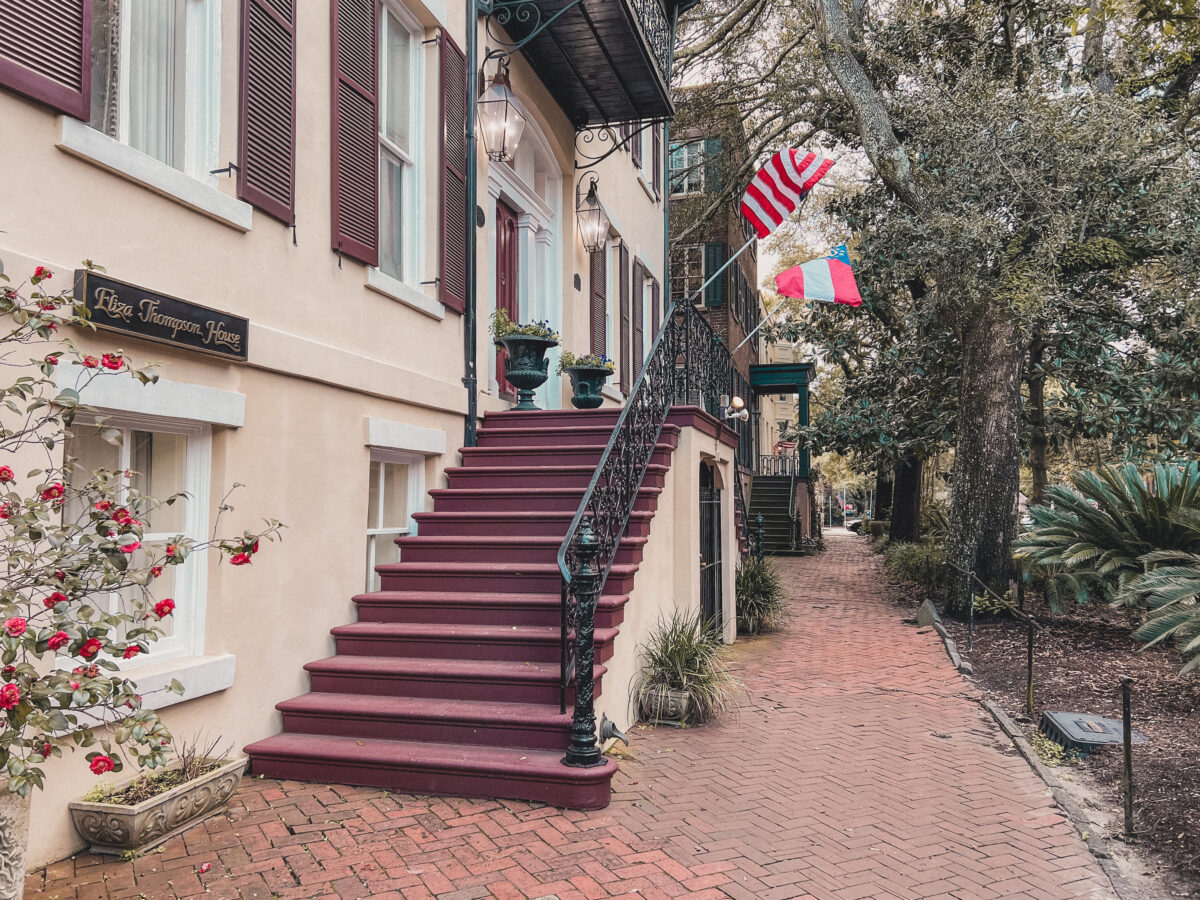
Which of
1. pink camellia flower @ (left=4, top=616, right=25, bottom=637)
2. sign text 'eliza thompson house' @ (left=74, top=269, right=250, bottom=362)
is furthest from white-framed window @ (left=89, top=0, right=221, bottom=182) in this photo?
pink camellia flower @ (left=4, top=616, right=25, bottom=637)

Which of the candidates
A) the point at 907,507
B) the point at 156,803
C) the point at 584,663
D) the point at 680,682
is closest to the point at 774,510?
the point at 907,507

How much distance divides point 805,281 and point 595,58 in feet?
12.2

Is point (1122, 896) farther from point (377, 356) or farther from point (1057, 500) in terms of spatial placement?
point (1057, 500)

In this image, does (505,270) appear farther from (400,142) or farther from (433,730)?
(433,730)

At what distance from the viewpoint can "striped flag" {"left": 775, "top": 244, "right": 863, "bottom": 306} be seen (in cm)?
1095

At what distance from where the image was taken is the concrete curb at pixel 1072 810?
3934mm

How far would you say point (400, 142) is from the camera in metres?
6.83

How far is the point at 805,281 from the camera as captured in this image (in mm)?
11086

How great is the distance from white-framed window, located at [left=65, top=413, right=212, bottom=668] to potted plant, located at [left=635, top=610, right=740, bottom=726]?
2910 millimetres

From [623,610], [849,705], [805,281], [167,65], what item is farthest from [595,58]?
Answer: [849,705]

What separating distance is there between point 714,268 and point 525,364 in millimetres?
16705

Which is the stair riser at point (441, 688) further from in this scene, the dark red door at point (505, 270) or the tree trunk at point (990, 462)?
the tree trunk at point (990, 462)

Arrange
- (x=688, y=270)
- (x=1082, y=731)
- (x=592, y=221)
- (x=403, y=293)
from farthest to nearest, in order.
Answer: (x=688, y=270) → (x=592, y=221) → (x=403, y=293) → (x=1082, y=731)

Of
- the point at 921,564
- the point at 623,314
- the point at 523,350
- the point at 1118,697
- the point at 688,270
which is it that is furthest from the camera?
the point at 688,270
